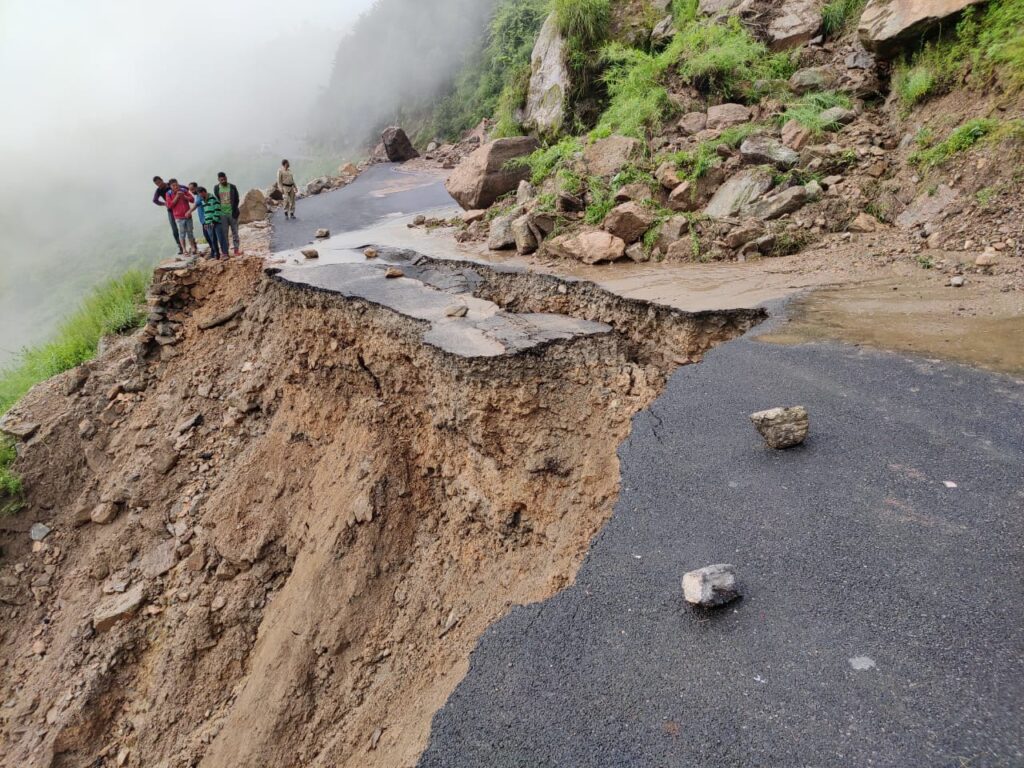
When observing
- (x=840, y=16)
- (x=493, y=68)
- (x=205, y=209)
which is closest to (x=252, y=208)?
(x=205, y=209)

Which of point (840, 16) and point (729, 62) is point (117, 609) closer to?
point (729, 62)

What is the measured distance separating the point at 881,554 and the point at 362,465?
13.4 ft

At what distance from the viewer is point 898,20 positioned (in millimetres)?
6637

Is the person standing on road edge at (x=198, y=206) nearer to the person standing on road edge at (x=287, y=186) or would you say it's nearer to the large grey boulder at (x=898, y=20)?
the person standing on road edge at (x=287, y=186)

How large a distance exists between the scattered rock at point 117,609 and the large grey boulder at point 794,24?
11257mm

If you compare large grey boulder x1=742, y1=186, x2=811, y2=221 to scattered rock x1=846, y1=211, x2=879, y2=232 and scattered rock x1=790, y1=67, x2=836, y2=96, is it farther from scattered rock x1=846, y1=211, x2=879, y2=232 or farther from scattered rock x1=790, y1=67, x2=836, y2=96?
scattered rock x1=790, y1=67, x2=836, y2=96

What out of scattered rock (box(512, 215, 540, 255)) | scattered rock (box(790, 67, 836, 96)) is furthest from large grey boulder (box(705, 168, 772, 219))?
scattered rock (box(512, 215, 540, 255))

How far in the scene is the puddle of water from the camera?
11.7ft

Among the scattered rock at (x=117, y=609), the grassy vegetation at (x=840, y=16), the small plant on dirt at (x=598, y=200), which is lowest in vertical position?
the scattered rock at (x=117, y=609)

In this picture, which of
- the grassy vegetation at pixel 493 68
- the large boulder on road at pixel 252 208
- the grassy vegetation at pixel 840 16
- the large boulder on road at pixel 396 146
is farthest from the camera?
the large boulder on road at pixel 396 146

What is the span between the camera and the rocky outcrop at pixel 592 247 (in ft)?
22.3

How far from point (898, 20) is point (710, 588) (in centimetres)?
795

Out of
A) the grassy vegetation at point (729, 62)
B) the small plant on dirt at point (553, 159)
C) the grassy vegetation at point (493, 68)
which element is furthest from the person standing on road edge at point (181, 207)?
the grassy vegetation at point (493, 68)

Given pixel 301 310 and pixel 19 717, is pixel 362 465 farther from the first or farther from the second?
pixel 19 717
